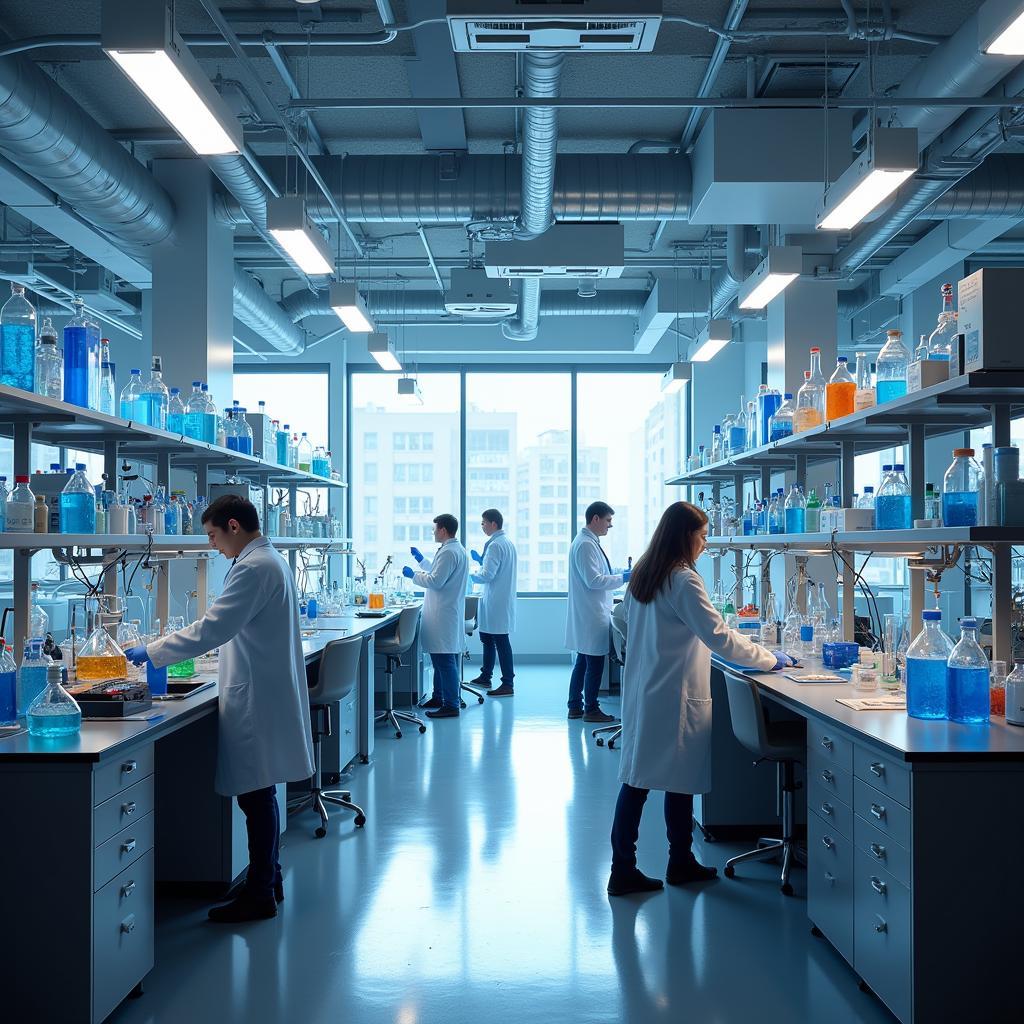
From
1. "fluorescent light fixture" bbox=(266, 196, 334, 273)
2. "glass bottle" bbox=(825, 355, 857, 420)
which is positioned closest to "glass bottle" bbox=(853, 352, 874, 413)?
"glass bottle" bbox=(825, 355, 857, 420)

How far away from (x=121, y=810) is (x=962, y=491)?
2552 millimetres

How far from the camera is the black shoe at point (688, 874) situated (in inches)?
138

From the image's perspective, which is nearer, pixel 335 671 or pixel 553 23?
pixel 553 23

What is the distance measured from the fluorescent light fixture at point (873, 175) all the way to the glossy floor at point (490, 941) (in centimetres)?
276

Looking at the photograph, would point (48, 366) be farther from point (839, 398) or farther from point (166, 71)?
point (839, 398)

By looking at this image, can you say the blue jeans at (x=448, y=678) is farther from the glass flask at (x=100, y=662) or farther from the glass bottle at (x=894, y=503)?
the glass bottle at (x=894, y=503)

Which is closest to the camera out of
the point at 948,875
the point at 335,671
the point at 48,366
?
the point at 948,875

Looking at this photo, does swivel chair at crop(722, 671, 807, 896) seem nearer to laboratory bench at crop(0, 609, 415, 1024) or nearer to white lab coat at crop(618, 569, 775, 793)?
white lab coat at crop(618, 569, 775, 793)

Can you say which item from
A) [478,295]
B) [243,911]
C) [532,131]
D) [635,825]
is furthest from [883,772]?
[478,295]

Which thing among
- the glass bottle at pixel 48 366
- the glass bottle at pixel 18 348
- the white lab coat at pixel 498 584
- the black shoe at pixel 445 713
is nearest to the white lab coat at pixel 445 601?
the black shoe at pixel 445 713

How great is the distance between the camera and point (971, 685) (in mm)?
2646

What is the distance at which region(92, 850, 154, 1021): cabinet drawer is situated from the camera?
231 cm

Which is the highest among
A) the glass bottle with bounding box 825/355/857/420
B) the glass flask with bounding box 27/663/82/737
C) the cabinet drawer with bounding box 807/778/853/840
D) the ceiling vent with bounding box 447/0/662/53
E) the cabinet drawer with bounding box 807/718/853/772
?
the ceiling vent with bounding box 447/0/662/53

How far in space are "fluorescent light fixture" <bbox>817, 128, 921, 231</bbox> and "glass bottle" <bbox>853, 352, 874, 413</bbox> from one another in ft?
2.22
